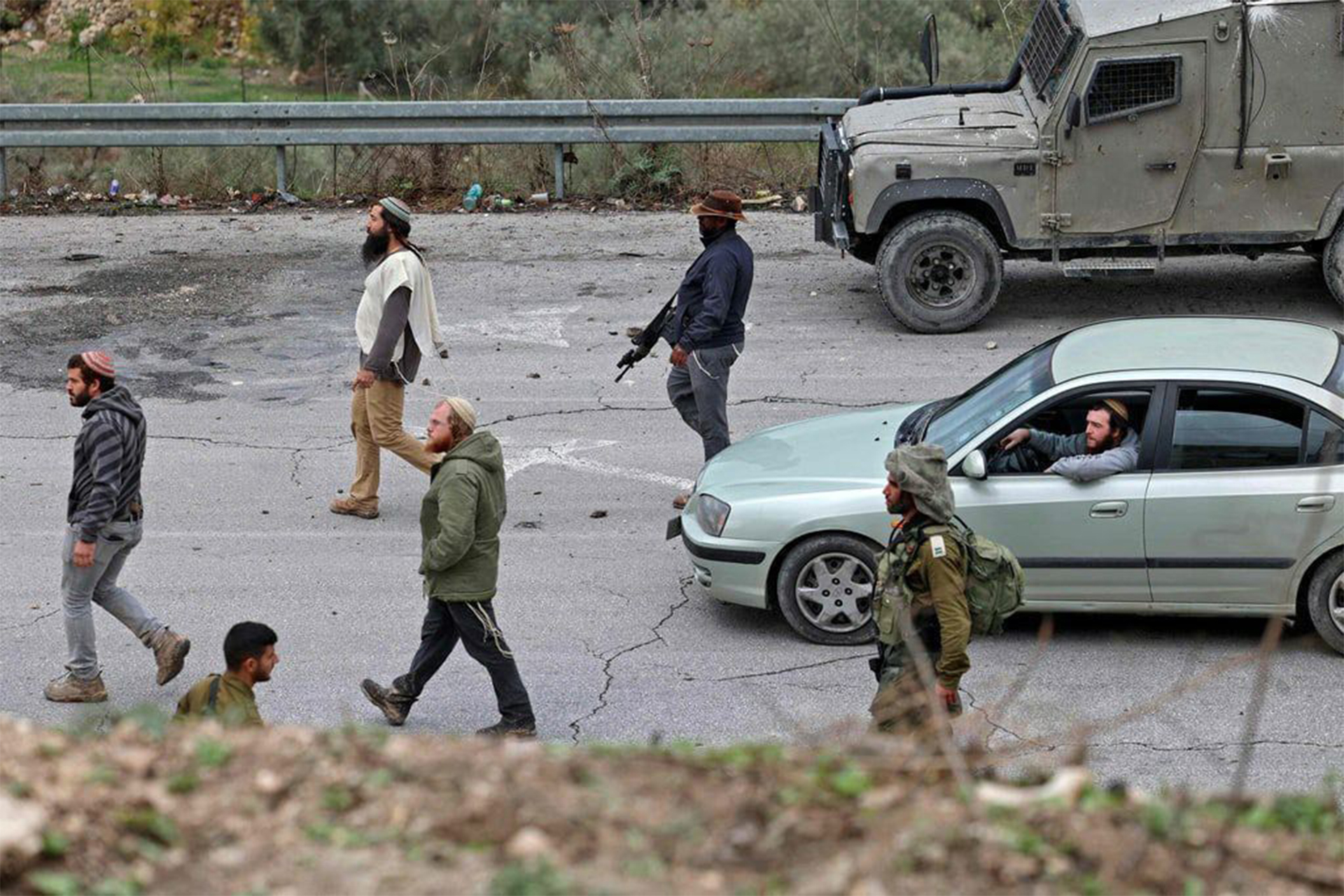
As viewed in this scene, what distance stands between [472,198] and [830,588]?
406 inches

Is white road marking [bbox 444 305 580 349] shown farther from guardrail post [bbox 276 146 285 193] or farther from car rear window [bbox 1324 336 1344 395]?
car rear window [bbox 1324 336 1344 395]

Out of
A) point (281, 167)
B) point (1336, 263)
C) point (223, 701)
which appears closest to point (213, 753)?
point (223, 701)

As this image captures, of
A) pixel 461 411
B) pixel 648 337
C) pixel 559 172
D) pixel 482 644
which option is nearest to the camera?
pixel 482 644

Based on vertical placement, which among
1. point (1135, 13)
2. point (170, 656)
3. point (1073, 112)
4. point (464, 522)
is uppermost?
point (1135, 13)

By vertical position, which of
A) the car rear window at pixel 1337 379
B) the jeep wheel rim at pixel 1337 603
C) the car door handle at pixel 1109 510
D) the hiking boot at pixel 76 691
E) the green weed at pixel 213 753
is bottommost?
the hiking boot at pixel 76 691

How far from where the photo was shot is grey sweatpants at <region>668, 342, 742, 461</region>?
34.1ft

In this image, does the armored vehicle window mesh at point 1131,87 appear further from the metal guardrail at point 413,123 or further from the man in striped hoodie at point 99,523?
the man in striped hoodie at point 99,523

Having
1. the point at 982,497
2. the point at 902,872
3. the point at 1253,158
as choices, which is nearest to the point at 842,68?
the point at 1253,158

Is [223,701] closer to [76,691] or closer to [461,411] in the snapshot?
[461,411]

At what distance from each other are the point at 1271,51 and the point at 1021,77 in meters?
2.11

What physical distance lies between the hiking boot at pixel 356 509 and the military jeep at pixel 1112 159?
4.86 meters

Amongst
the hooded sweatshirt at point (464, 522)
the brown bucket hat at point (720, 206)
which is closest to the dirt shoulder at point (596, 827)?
the hooded sweatshirt at point (464, 522)

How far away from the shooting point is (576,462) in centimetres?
1129

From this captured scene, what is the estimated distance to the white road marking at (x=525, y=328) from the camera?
13.9 m
